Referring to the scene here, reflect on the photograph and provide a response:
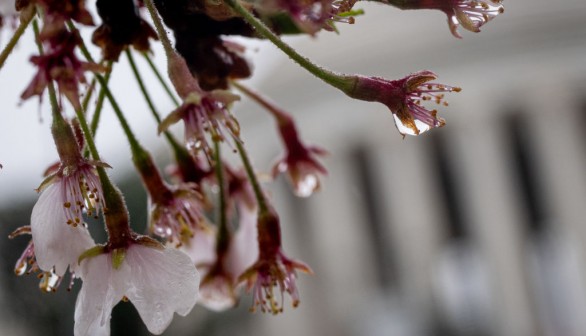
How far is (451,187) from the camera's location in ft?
58.0

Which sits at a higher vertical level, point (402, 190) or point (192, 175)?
point (192, 175)

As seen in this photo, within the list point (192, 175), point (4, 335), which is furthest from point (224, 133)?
point (4, 335)

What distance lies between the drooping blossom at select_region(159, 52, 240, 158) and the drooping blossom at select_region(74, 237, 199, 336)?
0.26ft

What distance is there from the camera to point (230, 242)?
876mm

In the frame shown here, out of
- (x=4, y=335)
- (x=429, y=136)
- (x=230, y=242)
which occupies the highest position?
(x=230, y=242)

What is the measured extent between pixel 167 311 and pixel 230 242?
12.6 inches

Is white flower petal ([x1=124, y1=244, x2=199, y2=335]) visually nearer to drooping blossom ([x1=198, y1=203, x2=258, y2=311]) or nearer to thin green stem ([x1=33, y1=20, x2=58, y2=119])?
thin green stem ([x1=33, y1=20, x2=58, y2=119])

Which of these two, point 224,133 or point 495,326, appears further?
point 495,326

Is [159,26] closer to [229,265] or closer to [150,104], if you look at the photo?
[150,104]

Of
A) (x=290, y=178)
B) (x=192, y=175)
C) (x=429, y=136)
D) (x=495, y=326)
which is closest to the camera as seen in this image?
(x=192, y=175)

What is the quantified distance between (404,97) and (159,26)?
17 cm

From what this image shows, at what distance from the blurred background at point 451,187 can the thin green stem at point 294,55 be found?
14983 millimetres

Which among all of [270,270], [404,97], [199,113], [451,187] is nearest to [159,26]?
[199,113]

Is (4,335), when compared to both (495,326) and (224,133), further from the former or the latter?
(495,326)
